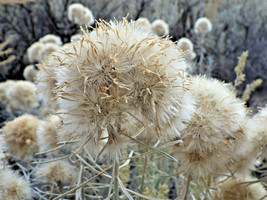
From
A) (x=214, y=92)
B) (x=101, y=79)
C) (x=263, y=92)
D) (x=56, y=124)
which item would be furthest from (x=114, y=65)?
(x=263, y=92)

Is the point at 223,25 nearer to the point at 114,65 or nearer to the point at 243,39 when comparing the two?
the point at 243,39

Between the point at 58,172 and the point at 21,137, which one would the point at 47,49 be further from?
the point at 58,172

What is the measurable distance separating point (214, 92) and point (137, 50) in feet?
1.31

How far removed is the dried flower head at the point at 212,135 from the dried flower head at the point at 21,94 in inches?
51.4

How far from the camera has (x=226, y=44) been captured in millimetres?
4414

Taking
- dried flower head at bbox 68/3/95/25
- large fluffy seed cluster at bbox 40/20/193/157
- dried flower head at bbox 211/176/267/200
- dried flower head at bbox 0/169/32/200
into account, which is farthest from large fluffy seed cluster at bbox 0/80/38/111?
dried flower head at bbox 211/176/267/200

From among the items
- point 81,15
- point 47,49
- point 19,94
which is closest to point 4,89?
point 19,94

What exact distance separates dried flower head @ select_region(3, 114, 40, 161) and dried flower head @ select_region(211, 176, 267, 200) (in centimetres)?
94

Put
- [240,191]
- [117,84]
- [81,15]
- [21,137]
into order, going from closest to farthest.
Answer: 1. [117,84]
2. [240,191]
3. [21,137]
4. [81,15]

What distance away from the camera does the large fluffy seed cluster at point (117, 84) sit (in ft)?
2.90

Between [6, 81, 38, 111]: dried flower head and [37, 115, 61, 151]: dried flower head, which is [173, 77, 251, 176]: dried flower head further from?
[6, 81, 38, 111]: dried flower head

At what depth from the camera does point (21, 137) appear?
157 cm

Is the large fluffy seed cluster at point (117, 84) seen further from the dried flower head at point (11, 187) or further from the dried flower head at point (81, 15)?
the dried flower head at point (81, 15)

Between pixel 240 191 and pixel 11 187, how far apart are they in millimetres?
887
